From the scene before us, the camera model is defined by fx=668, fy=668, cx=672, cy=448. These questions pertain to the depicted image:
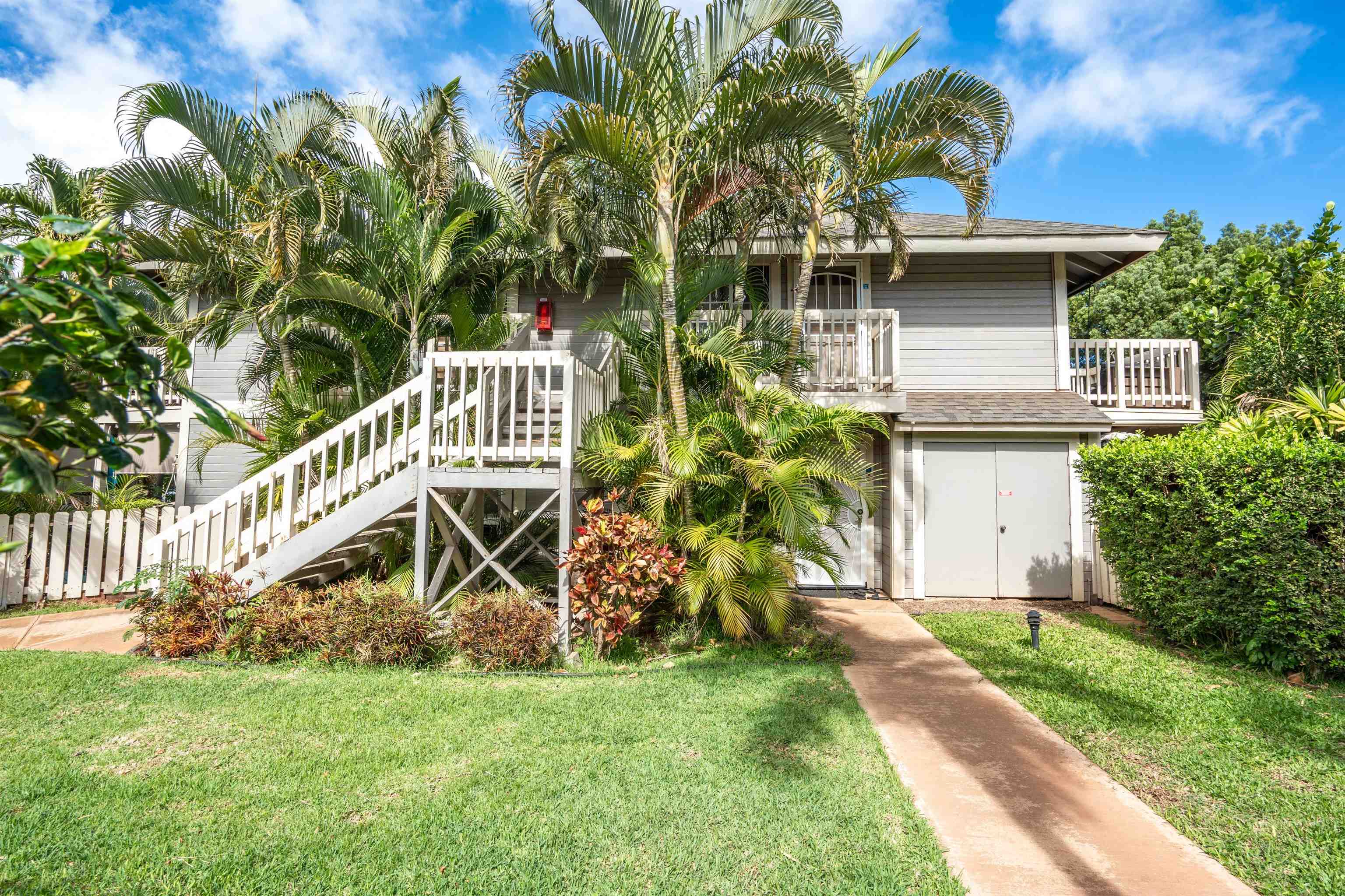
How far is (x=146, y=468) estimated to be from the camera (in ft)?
38.3

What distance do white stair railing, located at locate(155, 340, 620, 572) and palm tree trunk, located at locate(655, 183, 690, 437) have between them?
3.11 feet

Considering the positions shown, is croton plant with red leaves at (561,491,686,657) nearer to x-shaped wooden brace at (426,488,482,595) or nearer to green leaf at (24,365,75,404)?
x-shaped wooden brace at (426,488,482,595)

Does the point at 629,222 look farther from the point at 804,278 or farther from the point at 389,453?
the point at 389,453

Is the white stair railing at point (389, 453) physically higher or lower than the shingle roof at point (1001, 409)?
lower

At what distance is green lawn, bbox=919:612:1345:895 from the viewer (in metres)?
3.22

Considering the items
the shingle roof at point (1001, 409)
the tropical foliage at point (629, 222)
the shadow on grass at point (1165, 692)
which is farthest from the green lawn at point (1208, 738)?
the shingle roof at point (1001, 409)

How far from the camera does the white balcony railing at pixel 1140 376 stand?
1005cm

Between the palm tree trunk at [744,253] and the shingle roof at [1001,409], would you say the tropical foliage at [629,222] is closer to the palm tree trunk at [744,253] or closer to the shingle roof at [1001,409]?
the palm tree trunk at [744,253]

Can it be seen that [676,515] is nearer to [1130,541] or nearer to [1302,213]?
[1130,541]

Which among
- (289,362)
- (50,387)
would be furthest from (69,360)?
(289,362)

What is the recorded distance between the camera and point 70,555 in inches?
346

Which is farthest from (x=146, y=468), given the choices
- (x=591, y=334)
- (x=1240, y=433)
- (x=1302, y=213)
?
(x=1302, y=213)

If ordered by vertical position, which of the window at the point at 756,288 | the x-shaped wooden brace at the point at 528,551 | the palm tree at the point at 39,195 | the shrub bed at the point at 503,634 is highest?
the palm tree at the point at 39,195

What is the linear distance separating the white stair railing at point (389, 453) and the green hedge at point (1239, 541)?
5.91 meters
